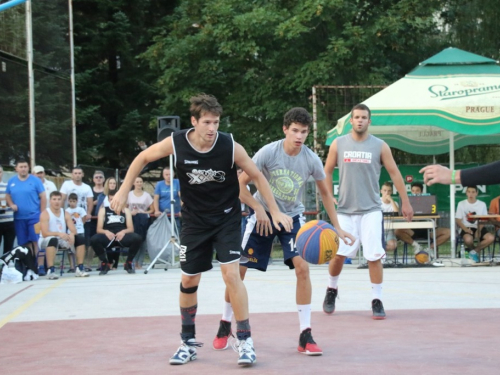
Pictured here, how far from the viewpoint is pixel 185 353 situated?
722 centimetres

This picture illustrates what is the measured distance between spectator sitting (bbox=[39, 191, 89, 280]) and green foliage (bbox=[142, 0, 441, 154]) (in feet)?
40.9

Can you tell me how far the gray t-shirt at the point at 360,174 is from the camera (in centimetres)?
994

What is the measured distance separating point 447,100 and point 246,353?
445 inches

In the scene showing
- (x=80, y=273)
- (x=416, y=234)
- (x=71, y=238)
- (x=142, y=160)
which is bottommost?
(x=80, y=273)

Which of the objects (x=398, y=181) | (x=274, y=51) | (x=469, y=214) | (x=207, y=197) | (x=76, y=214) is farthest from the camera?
(x=274, y=51)

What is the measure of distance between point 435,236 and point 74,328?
10017 mm

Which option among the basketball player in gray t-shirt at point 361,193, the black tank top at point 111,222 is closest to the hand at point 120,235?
the black tank top at point 111,222

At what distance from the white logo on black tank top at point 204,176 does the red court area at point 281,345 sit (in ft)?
4.70

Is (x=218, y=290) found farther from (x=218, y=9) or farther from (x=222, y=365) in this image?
(x=218, y=9)

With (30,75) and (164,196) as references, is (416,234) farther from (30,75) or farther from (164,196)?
(30,75)

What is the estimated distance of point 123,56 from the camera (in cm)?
3166

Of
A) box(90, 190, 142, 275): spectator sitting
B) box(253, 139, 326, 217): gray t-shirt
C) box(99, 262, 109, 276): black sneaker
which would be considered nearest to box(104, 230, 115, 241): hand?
box(90, 190, 142, 275): spectator sitting

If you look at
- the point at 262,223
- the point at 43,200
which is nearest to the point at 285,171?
the point at 262,223

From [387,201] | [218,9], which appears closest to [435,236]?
[387,201]
